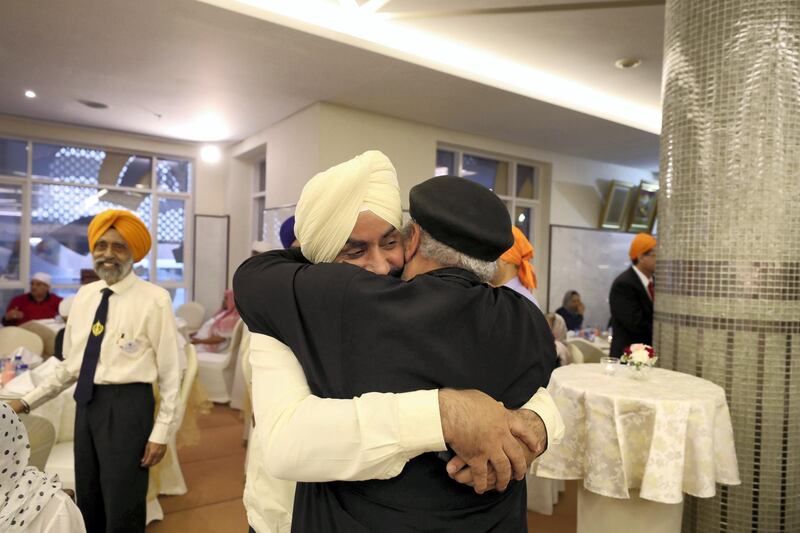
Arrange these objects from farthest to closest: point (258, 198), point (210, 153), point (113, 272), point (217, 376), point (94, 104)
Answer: point (258, 198)
point (210, 153)
point (94, 104)
point (217, 376)
point (113, 272)

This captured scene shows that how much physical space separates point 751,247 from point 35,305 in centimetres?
758

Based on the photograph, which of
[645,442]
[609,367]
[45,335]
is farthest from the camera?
[45,335]

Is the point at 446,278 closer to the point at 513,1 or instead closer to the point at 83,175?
the point at 513,1

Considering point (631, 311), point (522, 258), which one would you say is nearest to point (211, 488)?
point (522, 258)

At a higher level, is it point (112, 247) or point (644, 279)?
point (112, 247)

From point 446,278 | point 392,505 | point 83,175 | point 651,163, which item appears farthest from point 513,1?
point 83,175

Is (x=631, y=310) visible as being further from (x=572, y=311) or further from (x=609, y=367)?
(x=572, y=311)

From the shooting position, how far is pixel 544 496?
3715mm

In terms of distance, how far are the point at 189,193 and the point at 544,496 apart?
7.57m

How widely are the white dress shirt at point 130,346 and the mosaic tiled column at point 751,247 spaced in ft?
8.87

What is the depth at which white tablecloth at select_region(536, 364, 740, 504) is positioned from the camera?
83.7 inches

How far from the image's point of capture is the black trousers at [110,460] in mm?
2299

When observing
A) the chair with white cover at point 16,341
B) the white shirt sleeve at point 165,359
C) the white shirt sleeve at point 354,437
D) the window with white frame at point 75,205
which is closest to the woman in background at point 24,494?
the white shirt sleeve at point 165,359

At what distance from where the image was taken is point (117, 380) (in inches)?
91.9
